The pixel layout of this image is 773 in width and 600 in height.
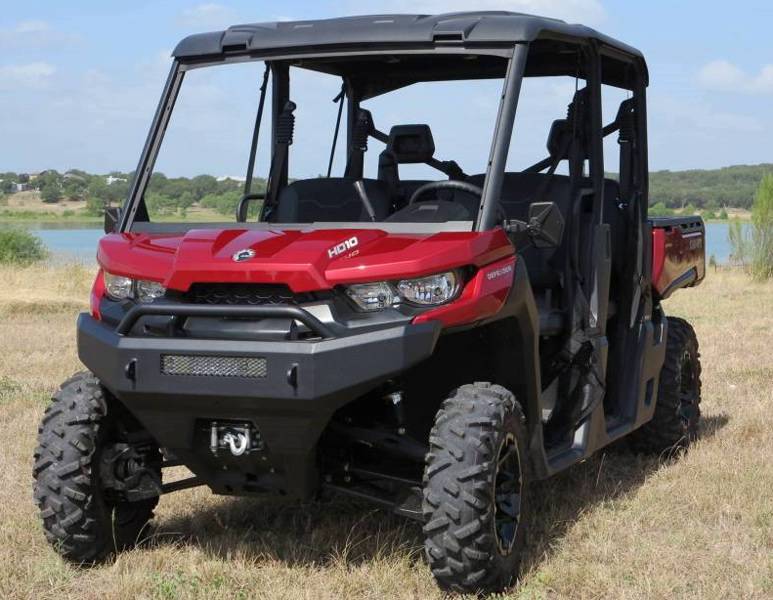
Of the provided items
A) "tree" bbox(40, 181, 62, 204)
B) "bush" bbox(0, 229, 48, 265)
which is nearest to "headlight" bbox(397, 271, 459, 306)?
"tree" bbox(40, 181, 62, 204)

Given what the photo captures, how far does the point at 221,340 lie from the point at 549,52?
2.31m

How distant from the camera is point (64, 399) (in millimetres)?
4574

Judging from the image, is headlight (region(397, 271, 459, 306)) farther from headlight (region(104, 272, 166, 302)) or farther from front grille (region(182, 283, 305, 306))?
headlight (region(104, 272, 166, 302))

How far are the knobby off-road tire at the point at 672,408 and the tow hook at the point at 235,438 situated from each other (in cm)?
305

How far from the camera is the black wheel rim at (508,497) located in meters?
4.37

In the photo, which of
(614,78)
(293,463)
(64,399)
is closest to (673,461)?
(614,78)

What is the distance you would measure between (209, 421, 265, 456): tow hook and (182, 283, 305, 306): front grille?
42cm

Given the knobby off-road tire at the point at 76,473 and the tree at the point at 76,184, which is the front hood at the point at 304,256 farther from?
the tree at the point at 76,184

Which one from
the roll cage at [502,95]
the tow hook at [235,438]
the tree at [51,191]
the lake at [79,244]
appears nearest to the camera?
the tow hook at [235,438]

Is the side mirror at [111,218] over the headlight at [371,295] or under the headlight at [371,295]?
over

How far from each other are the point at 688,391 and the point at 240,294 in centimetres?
369

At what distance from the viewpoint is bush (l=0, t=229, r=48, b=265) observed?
28.0 meters

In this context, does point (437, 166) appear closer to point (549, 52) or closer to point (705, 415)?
point (549, 52)

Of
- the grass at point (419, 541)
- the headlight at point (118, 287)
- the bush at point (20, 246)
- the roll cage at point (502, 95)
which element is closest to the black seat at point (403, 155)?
the roll cage at point (502, 95)
